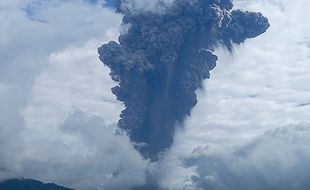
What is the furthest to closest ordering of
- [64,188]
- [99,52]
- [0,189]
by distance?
[0,189], [64,188], [99,52]

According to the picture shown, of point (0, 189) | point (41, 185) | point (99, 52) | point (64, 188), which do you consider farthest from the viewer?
point (0, 189)

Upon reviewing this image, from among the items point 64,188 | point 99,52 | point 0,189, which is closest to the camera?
point 99,52

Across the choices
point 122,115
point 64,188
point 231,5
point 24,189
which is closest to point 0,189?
point 24,189

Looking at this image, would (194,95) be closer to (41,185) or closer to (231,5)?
(231,5)

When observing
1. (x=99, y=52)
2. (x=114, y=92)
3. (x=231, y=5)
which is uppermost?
(x=231, y=5)

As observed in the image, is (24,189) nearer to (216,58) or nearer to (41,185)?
(41,185)

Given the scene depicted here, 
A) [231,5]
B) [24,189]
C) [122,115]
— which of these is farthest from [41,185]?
[231,5]

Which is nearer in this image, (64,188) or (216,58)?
(216,58)

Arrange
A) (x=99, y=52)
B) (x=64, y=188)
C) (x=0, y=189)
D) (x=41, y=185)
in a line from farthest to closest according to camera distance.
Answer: (x=0, y=189) < (x=41, y=185) < (x=64, y=188) < (x=99, y=52)

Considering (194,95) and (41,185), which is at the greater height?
(41,185)
